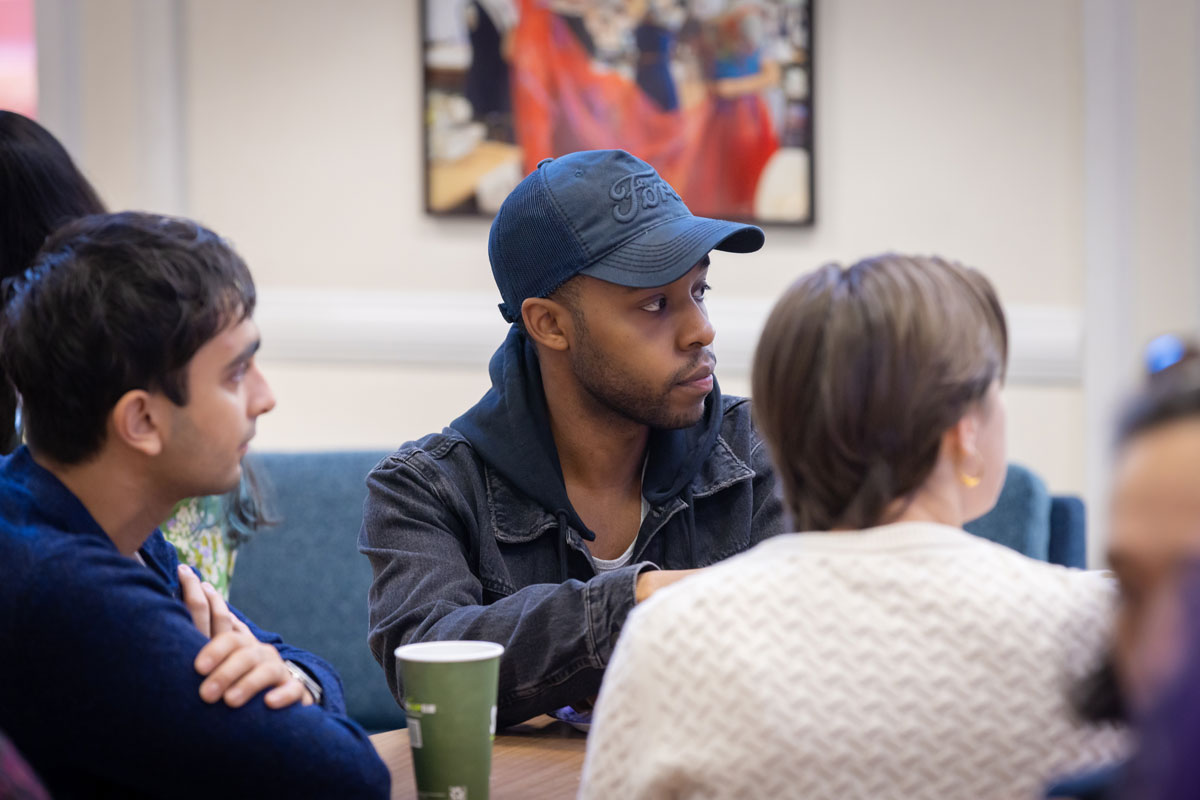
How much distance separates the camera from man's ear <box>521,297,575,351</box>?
186 cm

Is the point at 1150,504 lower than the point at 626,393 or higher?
higher

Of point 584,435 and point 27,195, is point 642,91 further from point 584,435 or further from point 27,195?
point 27,195

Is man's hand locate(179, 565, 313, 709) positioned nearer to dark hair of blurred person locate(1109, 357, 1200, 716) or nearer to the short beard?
the short beard

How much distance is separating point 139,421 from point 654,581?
571 millimetres

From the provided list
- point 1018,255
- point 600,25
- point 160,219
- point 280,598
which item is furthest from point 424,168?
point 160,219

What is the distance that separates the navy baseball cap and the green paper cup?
28.2 inches

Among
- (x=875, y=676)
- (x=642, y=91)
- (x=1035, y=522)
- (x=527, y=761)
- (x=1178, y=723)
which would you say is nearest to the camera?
(x=1178, y=723)

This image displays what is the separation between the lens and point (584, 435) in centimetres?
189

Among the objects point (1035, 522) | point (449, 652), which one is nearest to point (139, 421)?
point (449, 652)

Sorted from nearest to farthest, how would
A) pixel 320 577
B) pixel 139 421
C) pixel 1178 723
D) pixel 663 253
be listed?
pixel 1178 723 → pixel 139 421 → pixel 663 253 → pixel 320 577

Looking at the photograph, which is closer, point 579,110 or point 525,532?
point 525,532

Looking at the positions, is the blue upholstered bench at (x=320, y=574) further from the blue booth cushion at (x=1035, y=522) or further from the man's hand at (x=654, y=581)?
the man's hand at (x=654, y=581)

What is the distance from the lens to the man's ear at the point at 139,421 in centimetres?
128

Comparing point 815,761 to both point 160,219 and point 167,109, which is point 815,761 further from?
point 167,109
